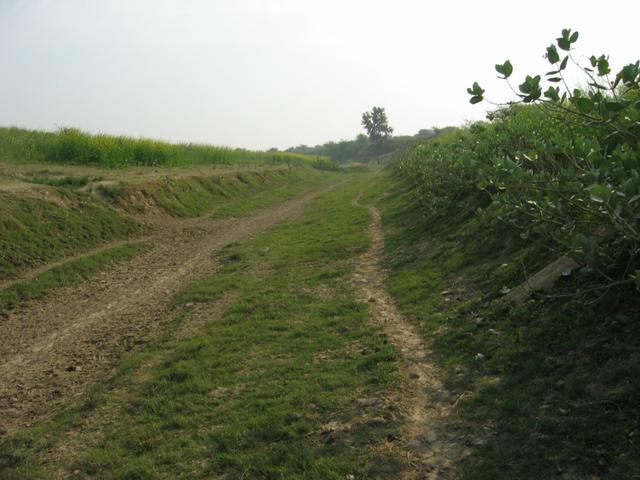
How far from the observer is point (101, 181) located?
53.0 ft

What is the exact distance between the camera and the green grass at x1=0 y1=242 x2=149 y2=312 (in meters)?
8.68

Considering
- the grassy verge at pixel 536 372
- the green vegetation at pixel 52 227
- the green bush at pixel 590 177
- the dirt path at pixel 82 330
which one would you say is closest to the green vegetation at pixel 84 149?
the green vegetation at pixel 52 227

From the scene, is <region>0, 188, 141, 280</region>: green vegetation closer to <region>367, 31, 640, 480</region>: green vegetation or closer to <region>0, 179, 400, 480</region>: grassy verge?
<region>0, 179, 400, 480</region>: grassy verge

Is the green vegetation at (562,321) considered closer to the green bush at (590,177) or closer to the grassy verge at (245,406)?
the green bush at (590,177)

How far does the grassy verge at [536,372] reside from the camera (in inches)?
125

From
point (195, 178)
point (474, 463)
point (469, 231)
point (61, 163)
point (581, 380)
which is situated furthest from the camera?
point (195, 178)

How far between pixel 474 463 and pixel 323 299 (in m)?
4.59

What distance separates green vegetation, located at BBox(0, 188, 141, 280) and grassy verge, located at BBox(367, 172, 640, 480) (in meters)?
7.49

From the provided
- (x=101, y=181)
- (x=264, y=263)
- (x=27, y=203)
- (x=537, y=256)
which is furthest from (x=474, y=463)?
(x=101, y=181)

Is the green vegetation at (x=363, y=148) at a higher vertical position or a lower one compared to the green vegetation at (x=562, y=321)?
higher

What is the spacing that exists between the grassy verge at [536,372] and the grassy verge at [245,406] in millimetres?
651

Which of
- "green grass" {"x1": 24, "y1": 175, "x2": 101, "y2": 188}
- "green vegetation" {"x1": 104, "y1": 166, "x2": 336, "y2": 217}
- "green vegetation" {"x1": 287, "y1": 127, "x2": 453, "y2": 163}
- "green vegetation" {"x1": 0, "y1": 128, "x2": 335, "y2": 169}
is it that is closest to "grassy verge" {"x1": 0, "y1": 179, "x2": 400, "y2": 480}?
"green grass" {"x1": 24, "y1": 175, "x2": 101, "y2": 188}

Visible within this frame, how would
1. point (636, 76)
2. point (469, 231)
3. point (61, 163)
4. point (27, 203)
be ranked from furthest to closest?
point (61, 163), point (27, 203), point (469, 231), point (636, 76)

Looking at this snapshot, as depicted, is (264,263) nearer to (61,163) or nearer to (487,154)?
(487,154)
